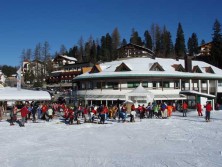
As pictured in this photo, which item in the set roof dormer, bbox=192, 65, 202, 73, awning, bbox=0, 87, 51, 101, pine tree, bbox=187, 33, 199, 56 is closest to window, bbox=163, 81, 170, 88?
roof dormer, bbox=192, 65, 202, 73

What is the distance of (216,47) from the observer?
75875 millimetres

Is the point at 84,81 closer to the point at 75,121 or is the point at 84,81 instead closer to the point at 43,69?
the point at 75,121

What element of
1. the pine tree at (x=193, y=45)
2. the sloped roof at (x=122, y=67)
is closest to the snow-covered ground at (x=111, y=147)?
the sloped roof at (x=122, y=67)

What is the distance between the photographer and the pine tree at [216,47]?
7344 centimetres

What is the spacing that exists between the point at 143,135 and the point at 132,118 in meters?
7.17

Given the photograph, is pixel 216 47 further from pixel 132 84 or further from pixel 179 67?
pixel 132 84

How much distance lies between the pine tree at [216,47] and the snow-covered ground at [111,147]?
5895 cm

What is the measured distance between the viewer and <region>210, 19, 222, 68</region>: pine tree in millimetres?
73438

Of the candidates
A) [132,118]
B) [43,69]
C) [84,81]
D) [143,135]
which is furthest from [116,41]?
[143,135]

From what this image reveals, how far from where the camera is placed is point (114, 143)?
48.5 ft

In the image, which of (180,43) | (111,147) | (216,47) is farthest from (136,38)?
(111,147)

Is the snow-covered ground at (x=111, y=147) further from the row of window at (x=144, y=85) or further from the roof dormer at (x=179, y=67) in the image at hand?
the roof dormer at (x=179, y=67)

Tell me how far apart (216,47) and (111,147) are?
228ft

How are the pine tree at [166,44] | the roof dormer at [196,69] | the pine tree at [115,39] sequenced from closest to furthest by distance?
the roof dormer at [196,69] < the pine tree at [166,44] < the pine tree at [115,39]
